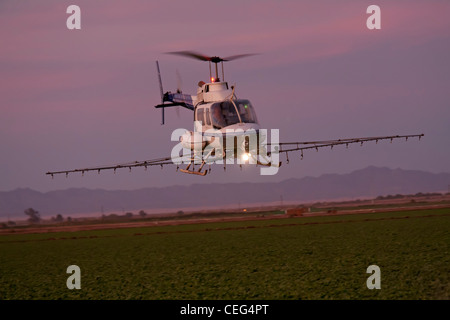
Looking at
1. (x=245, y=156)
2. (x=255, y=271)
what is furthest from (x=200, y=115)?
(x=255, y=271)

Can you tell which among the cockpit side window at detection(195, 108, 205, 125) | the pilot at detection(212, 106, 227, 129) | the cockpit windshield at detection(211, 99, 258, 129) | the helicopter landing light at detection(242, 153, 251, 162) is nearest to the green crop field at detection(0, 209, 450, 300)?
the helicopter landing light at detection(242, 153, 251, 162)

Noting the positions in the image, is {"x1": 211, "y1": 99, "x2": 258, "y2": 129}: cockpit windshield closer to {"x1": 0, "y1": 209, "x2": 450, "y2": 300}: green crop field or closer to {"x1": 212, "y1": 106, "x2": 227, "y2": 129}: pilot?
{"x1": 212, "y1": 106, "x2": 227, "y2": 129}: pilot

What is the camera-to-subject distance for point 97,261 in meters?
46.9

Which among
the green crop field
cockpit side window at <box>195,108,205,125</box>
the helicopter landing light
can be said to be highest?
cockpit side window at <box>195,108,205,125</box>

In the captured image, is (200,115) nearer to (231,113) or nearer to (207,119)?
(207,119)

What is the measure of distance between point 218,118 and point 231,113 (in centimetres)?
74

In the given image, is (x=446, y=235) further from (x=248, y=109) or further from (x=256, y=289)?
(x=256, y=289)

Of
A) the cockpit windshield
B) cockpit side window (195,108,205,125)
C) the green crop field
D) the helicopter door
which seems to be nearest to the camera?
the green crop field

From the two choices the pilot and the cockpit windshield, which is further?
the pilot

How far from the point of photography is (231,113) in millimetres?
35531

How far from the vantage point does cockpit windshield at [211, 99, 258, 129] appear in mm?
35438

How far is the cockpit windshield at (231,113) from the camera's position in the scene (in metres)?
35.4

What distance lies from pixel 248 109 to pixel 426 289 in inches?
545
